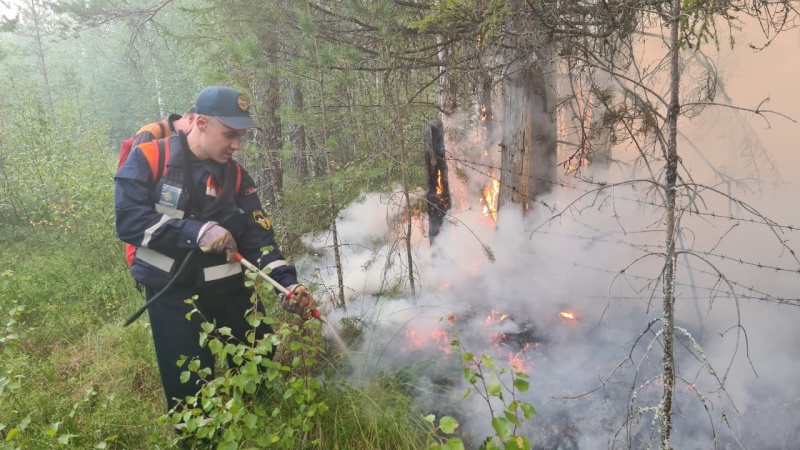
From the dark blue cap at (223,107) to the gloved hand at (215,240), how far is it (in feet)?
2.33

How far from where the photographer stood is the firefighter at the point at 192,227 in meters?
2.70

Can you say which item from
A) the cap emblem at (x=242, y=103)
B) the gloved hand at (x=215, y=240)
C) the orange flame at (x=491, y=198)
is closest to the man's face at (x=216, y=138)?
the cap emblem at (x=242, y=103)

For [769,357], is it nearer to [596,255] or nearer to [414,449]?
[596,255]

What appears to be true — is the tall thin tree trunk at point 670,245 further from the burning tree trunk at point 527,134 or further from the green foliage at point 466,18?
the burning tree trunk at point 527,134

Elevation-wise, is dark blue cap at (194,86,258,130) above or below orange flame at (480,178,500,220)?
above

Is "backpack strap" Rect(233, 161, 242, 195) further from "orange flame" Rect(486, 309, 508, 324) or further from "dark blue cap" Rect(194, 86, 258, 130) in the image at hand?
"orange flame" Rect(486, 309, 508, 324)

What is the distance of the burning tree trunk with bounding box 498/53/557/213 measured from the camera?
5.25 metres

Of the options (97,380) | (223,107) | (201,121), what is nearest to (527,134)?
(223,107)

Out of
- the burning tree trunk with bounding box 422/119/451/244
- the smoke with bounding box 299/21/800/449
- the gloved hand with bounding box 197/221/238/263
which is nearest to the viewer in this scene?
the gloved hand with bounding box 197/221/238/263

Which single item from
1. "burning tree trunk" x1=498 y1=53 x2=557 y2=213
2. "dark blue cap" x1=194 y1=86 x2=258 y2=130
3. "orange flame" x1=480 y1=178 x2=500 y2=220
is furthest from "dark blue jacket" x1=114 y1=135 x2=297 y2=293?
"orange flame" x1=480 y1=178 x2=500 y2=220

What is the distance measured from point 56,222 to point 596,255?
36.0ft

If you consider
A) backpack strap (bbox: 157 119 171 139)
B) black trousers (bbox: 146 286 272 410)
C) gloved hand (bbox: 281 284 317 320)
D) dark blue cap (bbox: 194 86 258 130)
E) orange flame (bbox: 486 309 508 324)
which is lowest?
orange flame (bbox: 486 309 508 324)

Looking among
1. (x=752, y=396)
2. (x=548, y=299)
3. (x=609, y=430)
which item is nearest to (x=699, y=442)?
(x=609, y=430)

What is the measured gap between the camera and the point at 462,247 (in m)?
6.67
